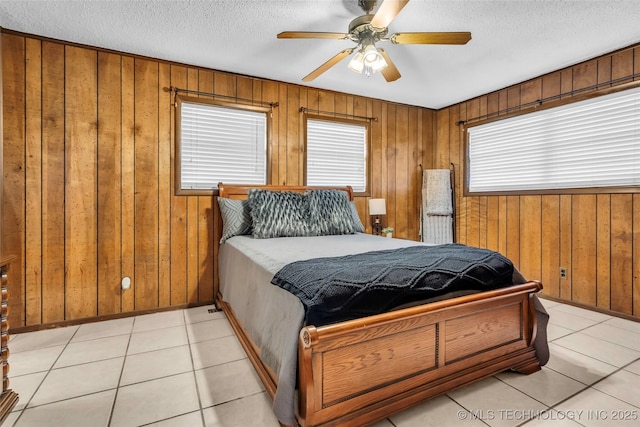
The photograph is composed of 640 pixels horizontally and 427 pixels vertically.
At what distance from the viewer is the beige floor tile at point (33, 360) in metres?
2.00

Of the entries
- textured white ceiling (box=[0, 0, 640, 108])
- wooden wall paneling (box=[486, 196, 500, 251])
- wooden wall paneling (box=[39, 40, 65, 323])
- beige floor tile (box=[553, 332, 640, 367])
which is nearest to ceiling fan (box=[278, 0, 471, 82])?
textured white ceiling (box=[0, 0, 640, 108])

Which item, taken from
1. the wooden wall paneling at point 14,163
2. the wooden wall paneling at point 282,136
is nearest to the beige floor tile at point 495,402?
the wooden wall paneling at point 282,136

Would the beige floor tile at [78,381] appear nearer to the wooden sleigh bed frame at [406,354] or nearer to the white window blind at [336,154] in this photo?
the wooden sleigh bed frame at [406,354]

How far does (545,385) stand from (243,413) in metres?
1.69

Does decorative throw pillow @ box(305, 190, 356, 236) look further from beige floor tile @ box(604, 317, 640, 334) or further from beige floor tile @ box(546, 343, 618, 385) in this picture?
beige floor tile @ box(604, 317, 640, 334)

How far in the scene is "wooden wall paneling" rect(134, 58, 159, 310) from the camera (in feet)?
9.84

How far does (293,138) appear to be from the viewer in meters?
3.72

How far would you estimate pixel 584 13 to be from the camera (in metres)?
2.32

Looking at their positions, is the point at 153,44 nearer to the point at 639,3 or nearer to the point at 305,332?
the point at 305,332

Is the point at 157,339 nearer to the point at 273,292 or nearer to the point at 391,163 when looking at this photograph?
the point at 273,292

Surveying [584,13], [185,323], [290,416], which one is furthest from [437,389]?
[584,13]

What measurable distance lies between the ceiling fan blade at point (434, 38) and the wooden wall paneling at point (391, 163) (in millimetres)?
2253

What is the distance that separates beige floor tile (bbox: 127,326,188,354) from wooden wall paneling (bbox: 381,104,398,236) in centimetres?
283

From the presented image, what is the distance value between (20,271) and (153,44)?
220 cm
